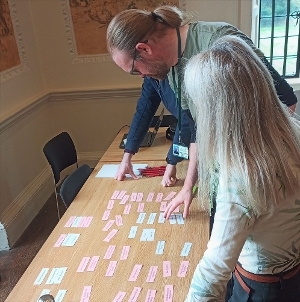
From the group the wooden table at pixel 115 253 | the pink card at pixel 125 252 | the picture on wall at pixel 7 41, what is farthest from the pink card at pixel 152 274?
the picture on wall at pixel 7 41

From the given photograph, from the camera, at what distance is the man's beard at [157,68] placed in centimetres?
140

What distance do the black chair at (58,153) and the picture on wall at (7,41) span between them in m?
0.78

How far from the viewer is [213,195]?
105 centimetres

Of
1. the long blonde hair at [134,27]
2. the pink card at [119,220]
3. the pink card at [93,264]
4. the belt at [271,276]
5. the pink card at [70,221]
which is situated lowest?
the pink card at [119,220]

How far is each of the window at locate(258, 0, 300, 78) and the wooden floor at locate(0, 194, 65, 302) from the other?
2267 millimetres

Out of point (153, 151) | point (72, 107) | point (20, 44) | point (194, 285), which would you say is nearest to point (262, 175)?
point (194, 285)

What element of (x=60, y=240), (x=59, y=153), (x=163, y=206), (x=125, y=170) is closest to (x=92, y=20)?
(x=59, y=153)

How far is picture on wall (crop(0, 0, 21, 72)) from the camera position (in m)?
2.65

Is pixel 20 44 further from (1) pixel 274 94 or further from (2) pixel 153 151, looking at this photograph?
(1) pixel 274 94

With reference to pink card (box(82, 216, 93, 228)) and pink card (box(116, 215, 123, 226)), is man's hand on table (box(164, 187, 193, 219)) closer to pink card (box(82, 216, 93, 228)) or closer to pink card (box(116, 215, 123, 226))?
pink card (box(116, 215, 123, 226))

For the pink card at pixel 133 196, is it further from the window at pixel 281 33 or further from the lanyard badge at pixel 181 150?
the window at pixel 281 33

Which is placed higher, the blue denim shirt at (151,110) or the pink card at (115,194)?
the blue denim shirt at (151,110)

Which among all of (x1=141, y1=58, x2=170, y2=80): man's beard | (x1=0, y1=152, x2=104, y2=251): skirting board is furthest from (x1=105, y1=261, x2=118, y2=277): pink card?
(x1=0, y1=152, x2=104, y2=251): skirting board

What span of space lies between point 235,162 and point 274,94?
0.64 feet
